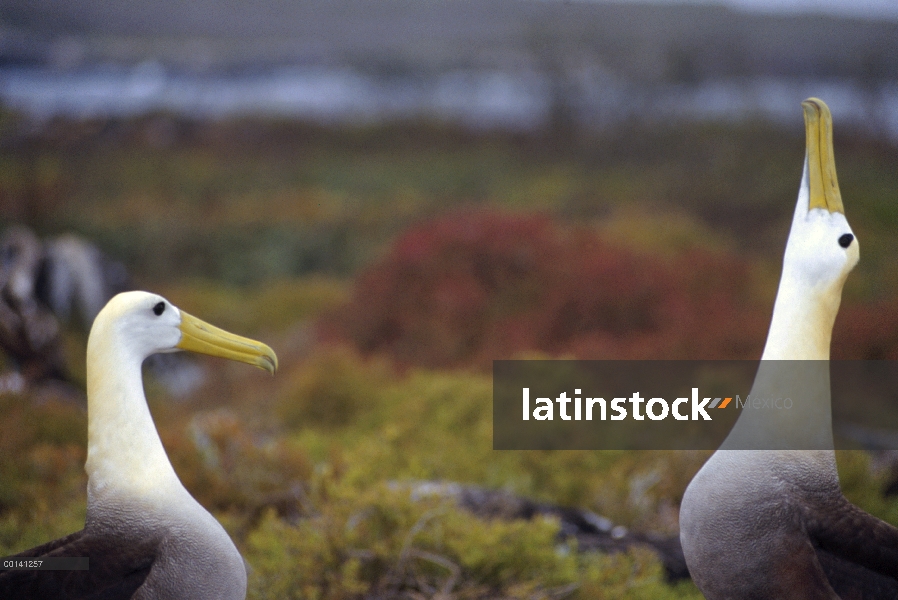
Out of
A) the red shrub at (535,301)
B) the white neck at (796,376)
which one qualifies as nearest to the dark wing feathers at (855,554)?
the white neck at (796,376)

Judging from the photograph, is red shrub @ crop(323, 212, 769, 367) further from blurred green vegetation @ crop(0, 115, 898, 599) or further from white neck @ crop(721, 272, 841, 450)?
white neck @ crop(721, 272, 841, 450)

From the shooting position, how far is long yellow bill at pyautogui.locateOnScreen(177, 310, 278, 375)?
6.66ft

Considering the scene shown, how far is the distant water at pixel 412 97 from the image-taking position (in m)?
7.65

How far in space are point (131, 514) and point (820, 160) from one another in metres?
1.94

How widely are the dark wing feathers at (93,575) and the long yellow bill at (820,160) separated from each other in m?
1.86

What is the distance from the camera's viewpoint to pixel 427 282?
219 inches

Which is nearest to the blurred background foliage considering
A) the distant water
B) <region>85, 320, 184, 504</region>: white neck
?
the distant water

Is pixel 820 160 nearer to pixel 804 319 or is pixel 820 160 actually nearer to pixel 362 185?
pixel 804 319

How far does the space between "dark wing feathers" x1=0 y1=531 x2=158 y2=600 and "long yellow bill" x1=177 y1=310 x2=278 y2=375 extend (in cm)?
50

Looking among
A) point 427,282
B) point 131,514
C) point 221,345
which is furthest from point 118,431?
point 427,282

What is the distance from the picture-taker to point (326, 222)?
8414 mm

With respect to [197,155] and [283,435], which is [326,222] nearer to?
[197,155]

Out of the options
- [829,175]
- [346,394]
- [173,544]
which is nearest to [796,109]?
[346,394]

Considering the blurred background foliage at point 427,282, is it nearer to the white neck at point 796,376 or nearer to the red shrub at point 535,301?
the red shrub at point 535,301
